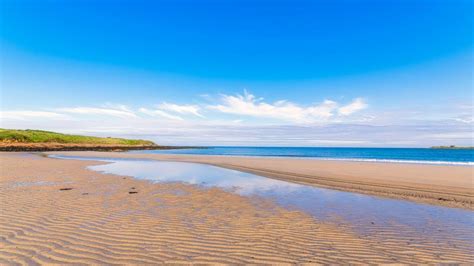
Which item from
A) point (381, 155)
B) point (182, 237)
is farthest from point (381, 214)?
point (381, 155)

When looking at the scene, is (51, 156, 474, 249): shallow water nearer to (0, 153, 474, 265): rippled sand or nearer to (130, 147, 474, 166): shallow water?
(0, 153, 474, 265): rippled sand

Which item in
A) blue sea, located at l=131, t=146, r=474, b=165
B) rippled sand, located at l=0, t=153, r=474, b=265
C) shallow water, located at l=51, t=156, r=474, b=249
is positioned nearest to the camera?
rippled sand, located at l=0, t=153, r=474, b=265

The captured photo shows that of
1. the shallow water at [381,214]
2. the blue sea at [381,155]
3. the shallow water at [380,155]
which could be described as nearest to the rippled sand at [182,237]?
the shallow water at [381,214]

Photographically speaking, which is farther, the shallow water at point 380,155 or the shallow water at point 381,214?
the shallow water at point 380,155

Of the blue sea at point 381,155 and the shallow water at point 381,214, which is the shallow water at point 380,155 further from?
the shallow water at point 381,214

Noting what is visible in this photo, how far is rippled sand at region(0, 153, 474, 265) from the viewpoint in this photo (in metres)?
5.28

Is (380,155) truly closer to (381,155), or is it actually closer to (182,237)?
(381,155)

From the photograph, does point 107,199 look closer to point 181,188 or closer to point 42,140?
point 181,188

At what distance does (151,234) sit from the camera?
660 centimetres

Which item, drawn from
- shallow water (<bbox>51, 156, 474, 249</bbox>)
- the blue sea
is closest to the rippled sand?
shallow water (<bbox>51, 156, 474, 249</bbox>)

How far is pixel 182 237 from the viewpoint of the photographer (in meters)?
6.43

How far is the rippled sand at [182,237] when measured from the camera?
5.28 m

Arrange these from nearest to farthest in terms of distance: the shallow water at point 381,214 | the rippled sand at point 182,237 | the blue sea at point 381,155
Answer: the rippled sand at point 182,237, the shallow water at point 381,214, the blue sea at point 381,155

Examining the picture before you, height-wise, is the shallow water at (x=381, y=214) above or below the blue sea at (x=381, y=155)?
below
